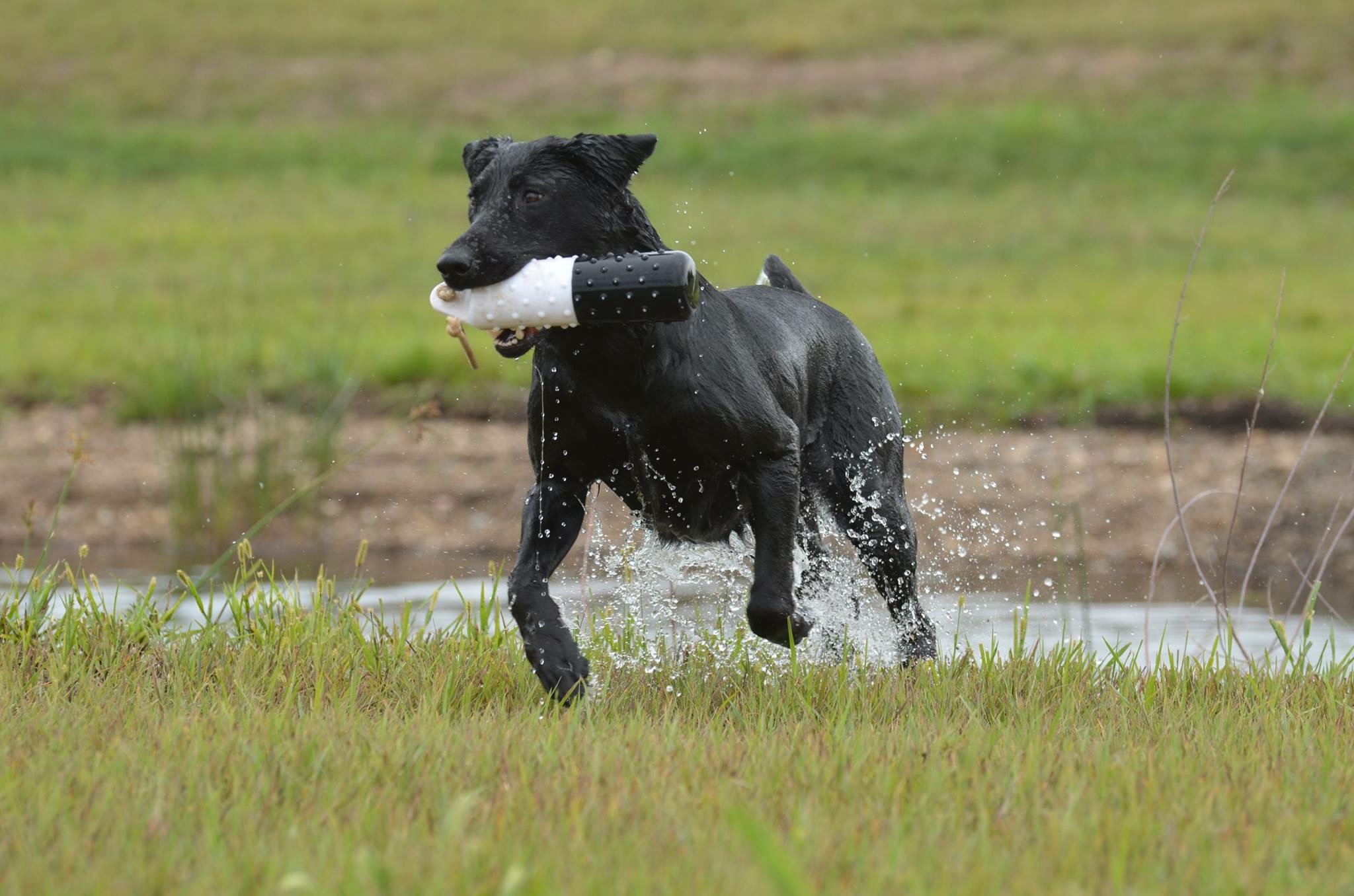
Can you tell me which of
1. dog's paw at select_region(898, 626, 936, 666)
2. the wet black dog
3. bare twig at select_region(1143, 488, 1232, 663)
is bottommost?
dog's paw at select_region(898, 626, 936, 666)

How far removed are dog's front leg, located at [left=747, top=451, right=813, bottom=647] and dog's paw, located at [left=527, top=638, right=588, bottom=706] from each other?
501 mm

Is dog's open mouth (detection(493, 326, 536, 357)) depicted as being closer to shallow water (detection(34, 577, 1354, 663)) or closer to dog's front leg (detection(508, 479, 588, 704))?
dog's front leg (detection(508, 479, 588, 704))

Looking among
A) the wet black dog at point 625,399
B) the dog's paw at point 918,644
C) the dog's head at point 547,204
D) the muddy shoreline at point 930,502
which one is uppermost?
the dog's head at point 547,204

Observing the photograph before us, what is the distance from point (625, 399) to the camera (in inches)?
173

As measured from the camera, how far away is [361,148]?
72.5 feet

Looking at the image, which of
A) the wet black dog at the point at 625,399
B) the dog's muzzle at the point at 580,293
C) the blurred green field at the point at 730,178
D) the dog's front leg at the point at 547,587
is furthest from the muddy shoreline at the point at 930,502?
the dog's muzzle at the point at 580,293

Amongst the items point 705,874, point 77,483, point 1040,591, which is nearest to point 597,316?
point 705,874

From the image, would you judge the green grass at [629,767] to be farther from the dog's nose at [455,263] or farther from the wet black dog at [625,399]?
the dog's nose at [455,263]

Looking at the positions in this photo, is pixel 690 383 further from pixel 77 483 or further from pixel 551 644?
pixel 77 483

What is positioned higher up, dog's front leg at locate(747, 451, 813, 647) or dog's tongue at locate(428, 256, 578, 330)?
dog's tongue at locate(428, 256, 578, 330)

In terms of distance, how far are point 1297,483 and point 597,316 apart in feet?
24.1

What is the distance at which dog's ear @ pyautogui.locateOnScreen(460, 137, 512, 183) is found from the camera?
4418 millimetres

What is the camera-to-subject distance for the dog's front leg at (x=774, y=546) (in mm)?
4496

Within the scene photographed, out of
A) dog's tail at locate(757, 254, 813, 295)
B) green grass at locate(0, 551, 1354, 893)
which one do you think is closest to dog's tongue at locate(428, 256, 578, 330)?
green grass at locate(0, 551, 1354, 893)
